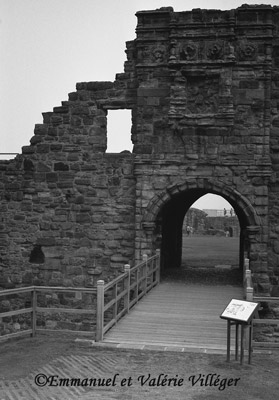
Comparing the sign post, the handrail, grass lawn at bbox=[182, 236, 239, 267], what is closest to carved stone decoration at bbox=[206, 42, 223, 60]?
the handrail

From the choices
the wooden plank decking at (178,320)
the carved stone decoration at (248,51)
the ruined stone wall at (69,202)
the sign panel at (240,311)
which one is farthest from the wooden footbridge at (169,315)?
the carved stone decoration at (248,51)

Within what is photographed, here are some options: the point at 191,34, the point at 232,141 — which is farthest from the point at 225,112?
the point at 191,34

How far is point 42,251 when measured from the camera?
17.0 meters

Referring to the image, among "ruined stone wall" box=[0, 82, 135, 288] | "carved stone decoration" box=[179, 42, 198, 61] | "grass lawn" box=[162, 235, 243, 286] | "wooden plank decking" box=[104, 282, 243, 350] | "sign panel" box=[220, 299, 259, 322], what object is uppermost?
"carved stone decoration" box=[179, 42, 198, 61]

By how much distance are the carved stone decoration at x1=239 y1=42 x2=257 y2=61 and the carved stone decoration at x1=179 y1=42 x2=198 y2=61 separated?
1179 mm

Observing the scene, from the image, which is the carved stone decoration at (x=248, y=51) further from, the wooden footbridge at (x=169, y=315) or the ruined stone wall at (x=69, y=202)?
the wooden footbridge at (x=169, y=315)

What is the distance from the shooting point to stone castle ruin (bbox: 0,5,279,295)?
15.8 meters

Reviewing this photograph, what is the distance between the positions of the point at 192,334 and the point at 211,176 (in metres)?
6.10

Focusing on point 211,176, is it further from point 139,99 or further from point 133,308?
point 133,308

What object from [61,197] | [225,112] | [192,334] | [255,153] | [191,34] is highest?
[191,34]

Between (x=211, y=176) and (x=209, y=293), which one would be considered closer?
(x=209, y=293)

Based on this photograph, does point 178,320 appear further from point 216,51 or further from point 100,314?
point 216,51

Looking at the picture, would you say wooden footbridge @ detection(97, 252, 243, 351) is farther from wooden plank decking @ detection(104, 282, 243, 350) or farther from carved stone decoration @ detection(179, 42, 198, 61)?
carved stone decoration @ detection(179, 42, 198, 61)

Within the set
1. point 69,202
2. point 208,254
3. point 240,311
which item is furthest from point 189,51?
point 208,254
